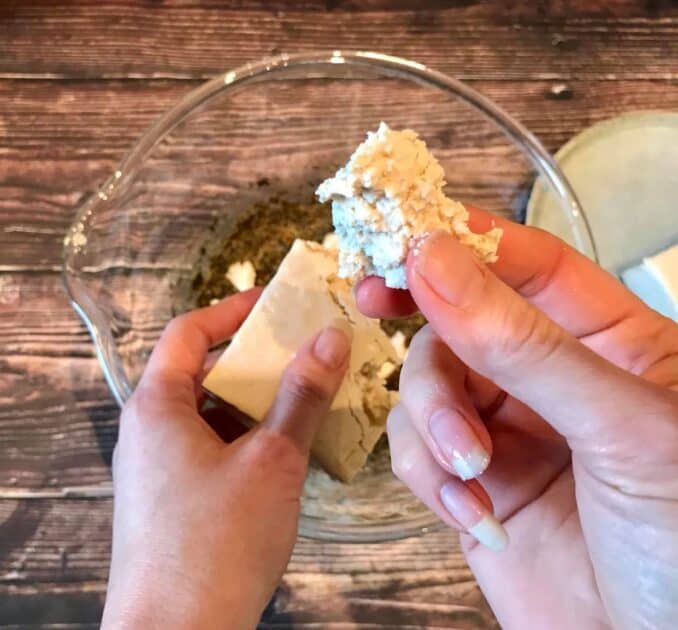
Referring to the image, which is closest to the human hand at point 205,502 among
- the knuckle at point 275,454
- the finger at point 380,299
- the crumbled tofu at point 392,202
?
the knuckle at point 275,454

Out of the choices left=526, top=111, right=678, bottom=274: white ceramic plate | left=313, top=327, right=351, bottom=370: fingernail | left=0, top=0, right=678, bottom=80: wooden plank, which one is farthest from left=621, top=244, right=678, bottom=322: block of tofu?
left=313, top=327, right=351, bottom=370: fingernail

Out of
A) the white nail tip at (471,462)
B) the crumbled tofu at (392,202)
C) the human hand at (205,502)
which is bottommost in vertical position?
the human hand at (205,502)

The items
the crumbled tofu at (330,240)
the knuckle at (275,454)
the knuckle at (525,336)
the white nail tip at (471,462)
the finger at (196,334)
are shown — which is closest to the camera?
the knuckle at (525,336)

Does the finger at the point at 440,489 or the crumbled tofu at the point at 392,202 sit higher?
the crumbled tofu at the point at 392,202

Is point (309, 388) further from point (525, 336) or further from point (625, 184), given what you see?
point (625, 184)

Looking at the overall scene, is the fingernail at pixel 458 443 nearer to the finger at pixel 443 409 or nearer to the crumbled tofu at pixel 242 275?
the finger at pixel 443 409

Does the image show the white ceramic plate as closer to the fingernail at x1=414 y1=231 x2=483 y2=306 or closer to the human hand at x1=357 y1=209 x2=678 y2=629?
the human hand at x1=357 y1=209 x2=678 y2=629

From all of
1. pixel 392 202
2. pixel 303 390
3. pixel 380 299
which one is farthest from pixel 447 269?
pixel 303 390
